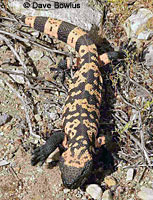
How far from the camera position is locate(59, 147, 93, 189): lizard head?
2.68m

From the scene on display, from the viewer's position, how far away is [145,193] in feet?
9.54

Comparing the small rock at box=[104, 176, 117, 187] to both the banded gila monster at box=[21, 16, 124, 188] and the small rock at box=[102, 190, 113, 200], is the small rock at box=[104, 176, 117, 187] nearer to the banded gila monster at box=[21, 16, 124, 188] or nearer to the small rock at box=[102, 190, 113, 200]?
the small rock at box=[102, 190, 113, 200]

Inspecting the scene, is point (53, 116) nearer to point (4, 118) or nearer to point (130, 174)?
point (4, 118)

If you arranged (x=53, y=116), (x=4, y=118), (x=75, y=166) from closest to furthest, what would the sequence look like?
1. (x=75, y=166)
2. (x=4, y=118)
3. (x=53, y=116)

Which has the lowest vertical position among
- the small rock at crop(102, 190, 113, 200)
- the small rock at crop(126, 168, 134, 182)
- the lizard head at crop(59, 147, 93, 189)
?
the small rock at crop(102, 190, 113, 200)

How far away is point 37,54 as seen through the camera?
398 centimetres

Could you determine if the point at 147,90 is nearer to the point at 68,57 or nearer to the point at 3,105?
the point at 68,57

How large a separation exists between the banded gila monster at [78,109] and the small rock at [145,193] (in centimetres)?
54

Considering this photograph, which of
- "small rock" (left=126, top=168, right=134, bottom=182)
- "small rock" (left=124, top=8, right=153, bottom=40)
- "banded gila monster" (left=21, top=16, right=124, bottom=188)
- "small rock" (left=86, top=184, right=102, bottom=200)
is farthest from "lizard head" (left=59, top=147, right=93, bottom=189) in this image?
"small rock" (left=124, top=8, right=153, bottom=40)

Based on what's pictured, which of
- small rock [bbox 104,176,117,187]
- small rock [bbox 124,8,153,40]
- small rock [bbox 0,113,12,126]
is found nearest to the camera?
small rock [bbox 104,176,117,187]

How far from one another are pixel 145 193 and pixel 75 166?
2.40 feet

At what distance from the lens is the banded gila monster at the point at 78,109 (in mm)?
2766

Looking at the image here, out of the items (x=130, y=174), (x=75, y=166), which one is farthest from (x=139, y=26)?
(x=75, y=166)

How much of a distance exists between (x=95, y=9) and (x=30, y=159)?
241 centimetres
